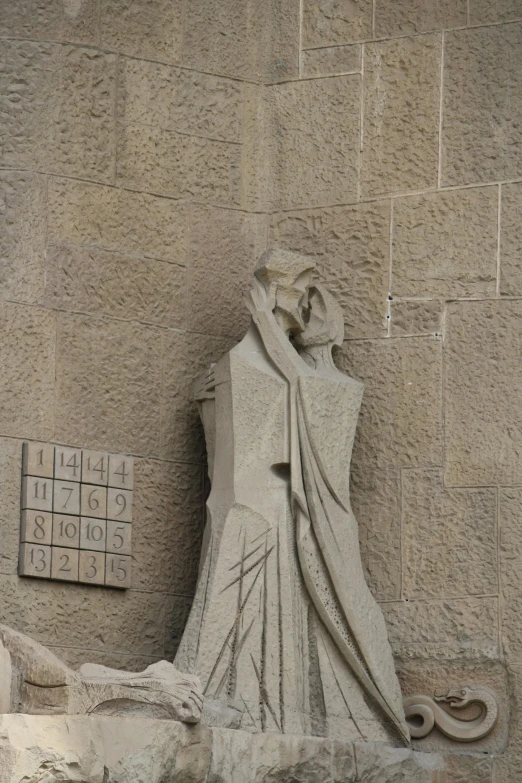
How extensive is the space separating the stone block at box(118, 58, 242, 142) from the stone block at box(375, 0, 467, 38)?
1.66 feet

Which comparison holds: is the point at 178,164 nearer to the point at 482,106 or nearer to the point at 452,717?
the point at 482,106

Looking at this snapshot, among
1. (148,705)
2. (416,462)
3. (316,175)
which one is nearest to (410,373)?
(416,462)

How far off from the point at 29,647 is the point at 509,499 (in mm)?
1676

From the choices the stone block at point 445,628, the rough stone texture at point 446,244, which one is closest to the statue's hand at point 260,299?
the rough stone texture at point 446,244

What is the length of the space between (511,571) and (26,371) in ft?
5.02

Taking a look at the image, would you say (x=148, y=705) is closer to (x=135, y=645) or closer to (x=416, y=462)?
(x=135, y=645)


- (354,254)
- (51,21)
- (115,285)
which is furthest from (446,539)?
(51,21)

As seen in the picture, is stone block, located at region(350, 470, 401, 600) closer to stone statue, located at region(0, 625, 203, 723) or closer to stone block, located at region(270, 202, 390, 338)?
stone block, located at region(270, 202, 390, 338)

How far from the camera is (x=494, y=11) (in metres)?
6.68

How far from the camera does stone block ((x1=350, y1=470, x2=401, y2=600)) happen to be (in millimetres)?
6422

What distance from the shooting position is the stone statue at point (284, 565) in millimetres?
6000

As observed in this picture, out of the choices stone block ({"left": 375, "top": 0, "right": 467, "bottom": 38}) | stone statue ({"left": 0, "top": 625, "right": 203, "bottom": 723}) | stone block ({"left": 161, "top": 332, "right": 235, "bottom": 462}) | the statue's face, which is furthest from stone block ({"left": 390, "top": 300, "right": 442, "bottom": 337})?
stone statue ({"left": 0, "top": 625, "right": 203, "bottom": 723})

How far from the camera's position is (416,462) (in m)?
6.47

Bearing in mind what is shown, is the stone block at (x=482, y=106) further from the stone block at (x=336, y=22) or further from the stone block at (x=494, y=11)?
the stone block at (x=336, y=22)
